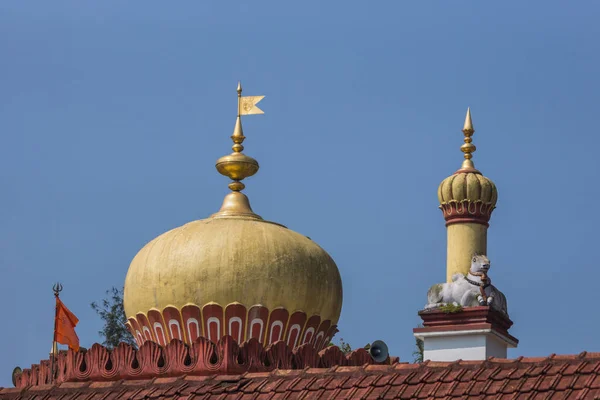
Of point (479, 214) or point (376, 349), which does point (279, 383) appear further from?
point (479, 214)

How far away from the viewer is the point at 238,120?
851 inches

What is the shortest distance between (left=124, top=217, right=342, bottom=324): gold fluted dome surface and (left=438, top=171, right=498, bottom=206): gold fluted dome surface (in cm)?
247

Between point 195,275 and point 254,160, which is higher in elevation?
point 254,160

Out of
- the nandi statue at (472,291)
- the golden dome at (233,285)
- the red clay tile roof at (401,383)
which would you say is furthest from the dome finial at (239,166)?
the red clay tile roof at (401,383)

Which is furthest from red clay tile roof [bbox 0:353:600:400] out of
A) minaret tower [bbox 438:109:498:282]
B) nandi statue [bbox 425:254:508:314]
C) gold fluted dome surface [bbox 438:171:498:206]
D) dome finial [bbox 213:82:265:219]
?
gold fluted dome surface [bbox 438:171:498:206]

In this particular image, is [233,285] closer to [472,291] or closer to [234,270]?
[234,270]

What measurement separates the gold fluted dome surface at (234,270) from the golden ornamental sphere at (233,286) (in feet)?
0.04

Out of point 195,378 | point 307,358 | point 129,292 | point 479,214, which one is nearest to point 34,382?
point 129,292

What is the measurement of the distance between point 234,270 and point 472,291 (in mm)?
3460

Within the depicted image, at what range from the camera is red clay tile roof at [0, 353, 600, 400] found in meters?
13.6

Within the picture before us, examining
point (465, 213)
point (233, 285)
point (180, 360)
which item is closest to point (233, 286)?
point (233, 285)

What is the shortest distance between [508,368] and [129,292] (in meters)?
7.44

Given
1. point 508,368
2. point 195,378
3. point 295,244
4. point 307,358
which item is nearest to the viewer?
point 508,368

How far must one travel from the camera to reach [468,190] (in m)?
22.1
